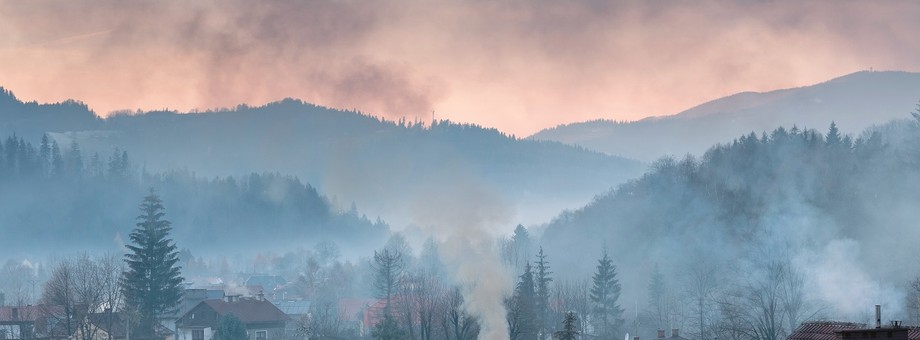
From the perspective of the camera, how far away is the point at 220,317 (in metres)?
125

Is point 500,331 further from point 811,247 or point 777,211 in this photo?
point 777,211

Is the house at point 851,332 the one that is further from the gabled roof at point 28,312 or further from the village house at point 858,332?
the gabled roof at point 28,312

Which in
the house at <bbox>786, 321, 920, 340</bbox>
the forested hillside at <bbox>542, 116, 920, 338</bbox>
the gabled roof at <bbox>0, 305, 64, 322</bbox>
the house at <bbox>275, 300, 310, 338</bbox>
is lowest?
the house at <bbox>786, 321, 920, 340</bbox>

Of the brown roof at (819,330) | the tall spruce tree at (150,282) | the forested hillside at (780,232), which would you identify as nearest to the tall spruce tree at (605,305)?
the forested hillside at (780,232)

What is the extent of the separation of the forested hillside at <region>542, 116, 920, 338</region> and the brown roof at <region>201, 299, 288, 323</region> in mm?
30488

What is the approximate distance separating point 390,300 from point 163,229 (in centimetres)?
1948

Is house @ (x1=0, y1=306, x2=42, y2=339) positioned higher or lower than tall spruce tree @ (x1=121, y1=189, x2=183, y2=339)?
lower

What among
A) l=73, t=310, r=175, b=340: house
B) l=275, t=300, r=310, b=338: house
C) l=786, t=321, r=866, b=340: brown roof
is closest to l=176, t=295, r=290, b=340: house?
l=73, t=310, r=175, b=340: house

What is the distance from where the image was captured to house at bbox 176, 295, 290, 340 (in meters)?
126

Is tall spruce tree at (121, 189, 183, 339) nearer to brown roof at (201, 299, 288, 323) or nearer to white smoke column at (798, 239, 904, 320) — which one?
brown roof at (201, 299, 288, 323)

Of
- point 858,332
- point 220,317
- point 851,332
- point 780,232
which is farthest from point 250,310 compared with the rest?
point 858,332

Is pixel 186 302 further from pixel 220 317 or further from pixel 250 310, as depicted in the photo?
pixel 220 317

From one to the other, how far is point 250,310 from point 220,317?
498cm

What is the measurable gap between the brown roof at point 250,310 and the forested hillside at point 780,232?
3049 cm
